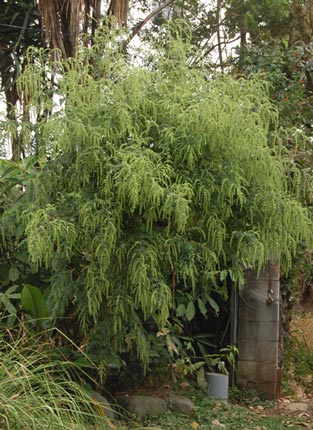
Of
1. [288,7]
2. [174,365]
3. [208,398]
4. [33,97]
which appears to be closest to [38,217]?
[33,97]

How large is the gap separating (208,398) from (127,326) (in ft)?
4.91

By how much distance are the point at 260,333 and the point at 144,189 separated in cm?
326

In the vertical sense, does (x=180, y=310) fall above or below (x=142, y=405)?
above

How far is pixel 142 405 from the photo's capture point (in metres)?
5.93

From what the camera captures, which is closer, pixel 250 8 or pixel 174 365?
pixel 174 365

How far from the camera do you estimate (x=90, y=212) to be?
4.83 metres

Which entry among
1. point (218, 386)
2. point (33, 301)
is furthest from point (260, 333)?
point (33, 301)

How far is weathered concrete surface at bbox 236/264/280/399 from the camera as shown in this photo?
23.9 ft

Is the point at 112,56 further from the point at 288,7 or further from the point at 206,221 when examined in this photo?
the point at 288,7

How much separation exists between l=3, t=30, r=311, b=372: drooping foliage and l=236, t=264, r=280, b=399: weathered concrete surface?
1.95 meters

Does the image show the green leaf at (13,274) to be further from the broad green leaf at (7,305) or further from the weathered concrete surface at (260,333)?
the weathered concrete surface at (260,333)

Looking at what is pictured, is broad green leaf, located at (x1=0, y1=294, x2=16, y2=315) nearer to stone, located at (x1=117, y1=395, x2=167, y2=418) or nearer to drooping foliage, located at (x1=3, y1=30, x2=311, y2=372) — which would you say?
drooping foliage, located at (x1=3, y1=30, x2=311, y2=372)

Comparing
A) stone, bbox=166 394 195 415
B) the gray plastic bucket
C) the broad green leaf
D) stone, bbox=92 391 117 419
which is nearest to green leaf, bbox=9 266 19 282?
the broad green leaf

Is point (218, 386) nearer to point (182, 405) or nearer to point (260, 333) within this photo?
point (182, 405)
